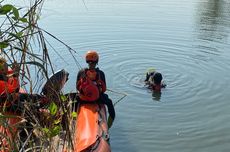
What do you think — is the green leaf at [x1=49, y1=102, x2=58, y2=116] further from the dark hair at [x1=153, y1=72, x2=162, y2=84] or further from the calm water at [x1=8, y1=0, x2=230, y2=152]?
the dark hair at [x1=153, y1=72, x2=162, y2=84]

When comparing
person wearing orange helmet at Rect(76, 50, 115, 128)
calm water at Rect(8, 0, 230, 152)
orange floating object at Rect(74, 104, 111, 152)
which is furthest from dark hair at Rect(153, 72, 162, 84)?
orange floating object at Rect(74, 104, 111, 152)

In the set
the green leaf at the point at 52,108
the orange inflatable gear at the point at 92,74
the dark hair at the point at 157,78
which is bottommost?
the dark hair at the point at 157,78

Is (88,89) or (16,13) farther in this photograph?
(88,89)

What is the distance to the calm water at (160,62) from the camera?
7.41 m

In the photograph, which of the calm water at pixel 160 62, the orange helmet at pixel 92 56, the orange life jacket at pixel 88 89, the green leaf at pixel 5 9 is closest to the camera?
the green leaf at pixel 5 9

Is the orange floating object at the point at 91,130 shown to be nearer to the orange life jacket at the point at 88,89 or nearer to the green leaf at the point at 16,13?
the orange life jacket at the point at 88,89

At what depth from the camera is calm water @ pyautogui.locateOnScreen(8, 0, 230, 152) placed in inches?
292

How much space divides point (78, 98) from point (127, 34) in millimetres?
7888

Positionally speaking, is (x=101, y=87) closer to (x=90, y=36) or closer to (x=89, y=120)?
(x=89, y=120)

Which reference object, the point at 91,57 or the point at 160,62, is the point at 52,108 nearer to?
the point at 91,57

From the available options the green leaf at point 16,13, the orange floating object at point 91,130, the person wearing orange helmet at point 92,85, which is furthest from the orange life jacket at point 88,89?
the green leaf at point 16,13

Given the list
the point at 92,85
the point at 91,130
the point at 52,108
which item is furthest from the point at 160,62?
the point at 52,108

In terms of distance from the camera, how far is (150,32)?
1491cm

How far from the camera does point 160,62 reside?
457 inches
